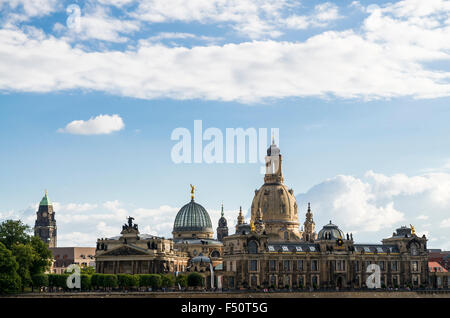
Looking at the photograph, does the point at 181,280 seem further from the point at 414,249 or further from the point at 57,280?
the point at 414,249

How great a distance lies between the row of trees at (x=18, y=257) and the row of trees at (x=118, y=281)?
250 centimetres

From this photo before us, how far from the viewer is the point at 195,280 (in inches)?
6821

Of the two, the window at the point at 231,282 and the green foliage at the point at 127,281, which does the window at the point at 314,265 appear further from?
the green foliage at the point at 127,281

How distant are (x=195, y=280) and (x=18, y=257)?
38249 mm

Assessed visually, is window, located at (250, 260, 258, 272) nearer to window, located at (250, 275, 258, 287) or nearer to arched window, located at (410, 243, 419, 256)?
window, located at (250, 275, 258, 287)

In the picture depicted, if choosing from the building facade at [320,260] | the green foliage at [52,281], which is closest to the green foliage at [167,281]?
the building facade at [320,260]

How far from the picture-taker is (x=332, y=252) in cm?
17488

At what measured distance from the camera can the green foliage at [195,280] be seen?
17262 centimetres

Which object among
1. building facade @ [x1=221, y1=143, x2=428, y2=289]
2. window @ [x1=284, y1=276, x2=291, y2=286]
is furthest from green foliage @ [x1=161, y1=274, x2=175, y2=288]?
window @ [x1=284, y1=276, x2=291, y2=286]

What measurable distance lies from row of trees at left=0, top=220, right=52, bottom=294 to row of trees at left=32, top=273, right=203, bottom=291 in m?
2.50

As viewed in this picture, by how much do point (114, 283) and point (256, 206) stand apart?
145ft

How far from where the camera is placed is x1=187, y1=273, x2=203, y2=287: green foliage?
17262cm

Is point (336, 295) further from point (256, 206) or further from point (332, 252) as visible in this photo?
point (256, 206)
